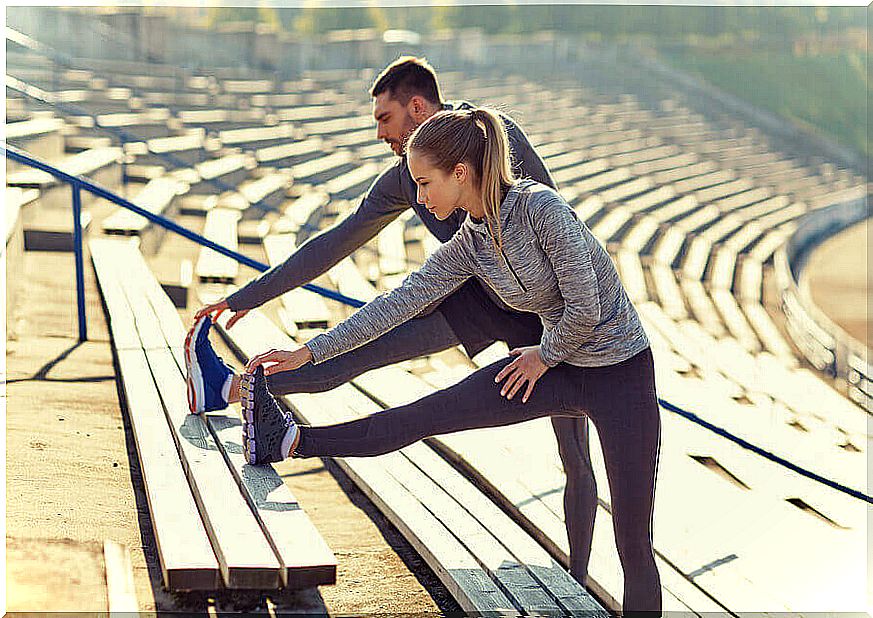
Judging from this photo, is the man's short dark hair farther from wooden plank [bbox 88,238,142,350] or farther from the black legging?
wooden plank [bbox 88,238,142,350]

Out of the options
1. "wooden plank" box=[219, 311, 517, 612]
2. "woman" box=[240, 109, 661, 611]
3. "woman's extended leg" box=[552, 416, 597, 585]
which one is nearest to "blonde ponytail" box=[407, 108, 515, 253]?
"woman" box=[240, 109, 661, 611]

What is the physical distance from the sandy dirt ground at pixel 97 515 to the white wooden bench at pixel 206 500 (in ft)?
0.56

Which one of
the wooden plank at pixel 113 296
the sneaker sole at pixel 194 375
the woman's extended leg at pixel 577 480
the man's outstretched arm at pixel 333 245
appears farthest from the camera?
the wooden plank at pixel 113 296

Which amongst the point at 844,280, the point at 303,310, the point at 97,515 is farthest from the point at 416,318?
the point at 844,280

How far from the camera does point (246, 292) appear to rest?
11.2ft

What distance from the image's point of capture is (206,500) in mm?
2838

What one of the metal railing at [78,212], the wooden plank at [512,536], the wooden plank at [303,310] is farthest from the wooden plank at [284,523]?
the wooden plank at [303,310]

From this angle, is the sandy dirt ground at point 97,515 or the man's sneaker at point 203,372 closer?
the sandy dirt ground at point 97,515

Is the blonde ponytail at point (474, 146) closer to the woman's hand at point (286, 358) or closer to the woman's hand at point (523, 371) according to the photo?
the woman's hand at point (523, 371)

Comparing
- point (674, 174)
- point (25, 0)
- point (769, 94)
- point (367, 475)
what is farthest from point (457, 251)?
point (769, 94)

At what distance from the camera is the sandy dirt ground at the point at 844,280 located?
1526 centimetres

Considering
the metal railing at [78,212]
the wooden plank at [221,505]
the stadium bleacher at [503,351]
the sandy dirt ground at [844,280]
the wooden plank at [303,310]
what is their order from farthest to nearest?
1. the sandy dirt ground at [844,280]
2. the wooden plank at [303,310]
3. the metal railing at [78,212]
4. the stadium bleacher at [503,351]
5. the wooden plank at [221,505]

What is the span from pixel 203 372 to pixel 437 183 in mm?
1257

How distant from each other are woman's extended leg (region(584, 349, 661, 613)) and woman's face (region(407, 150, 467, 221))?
55cm
